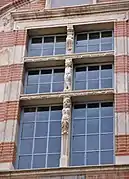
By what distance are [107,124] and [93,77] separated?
1.29m

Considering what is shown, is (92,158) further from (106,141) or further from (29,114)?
(29,114)

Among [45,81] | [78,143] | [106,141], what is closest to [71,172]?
[78,143]

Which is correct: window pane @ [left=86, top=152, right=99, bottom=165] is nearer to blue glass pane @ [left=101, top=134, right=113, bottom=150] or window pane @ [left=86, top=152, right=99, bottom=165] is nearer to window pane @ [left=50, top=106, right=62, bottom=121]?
blue glass pane @ [left=101, top=134, right=113, bottom=150]

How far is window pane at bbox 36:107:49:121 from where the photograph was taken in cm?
1247

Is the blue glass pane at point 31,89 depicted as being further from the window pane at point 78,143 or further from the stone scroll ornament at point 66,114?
the window pane at point 78,143

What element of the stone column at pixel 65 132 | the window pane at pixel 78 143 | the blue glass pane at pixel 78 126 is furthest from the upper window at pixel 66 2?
the window pane at pixel 78 143

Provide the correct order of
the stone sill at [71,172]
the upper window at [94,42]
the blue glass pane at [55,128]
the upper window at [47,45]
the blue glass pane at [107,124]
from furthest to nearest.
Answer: the upper window at [47,45] < the upper window at [94,42] < the blue glass pane at [55,128] < the blue glass pane at [107,124] < the stone sill at [71,172]

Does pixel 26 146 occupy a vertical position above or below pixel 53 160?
above

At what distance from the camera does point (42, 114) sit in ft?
41.2

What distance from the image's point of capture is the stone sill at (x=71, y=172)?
1088 centimetres

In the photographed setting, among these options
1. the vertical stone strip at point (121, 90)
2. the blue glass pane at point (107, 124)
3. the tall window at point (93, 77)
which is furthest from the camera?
the tall window at point (93, 77)

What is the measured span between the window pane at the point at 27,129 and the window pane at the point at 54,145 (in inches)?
18.5

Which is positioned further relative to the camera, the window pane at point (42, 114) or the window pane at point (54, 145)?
the window pane at point (42, 114)

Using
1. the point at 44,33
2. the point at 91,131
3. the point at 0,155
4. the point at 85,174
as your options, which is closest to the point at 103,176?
the point at 85,174
